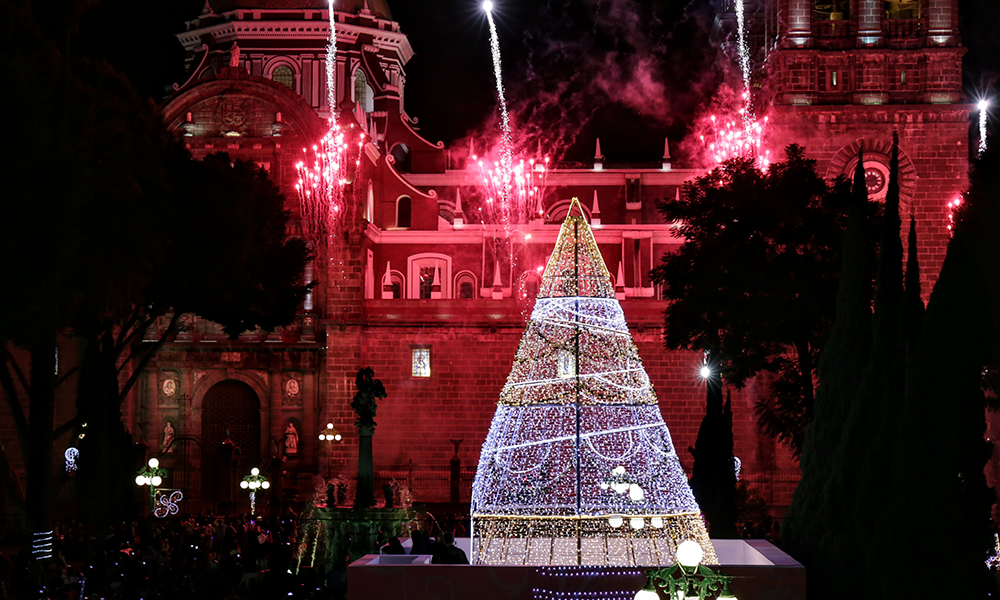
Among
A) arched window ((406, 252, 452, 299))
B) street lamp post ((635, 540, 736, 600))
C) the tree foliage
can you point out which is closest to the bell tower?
the tree foliage

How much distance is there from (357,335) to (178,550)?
1864cm

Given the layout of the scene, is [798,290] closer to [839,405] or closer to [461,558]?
[839,405]

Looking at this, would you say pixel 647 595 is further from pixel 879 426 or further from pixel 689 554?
pixel 879 426

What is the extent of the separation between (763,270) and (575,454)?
12.5 metres

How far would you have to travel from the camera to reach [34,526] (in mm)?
18828

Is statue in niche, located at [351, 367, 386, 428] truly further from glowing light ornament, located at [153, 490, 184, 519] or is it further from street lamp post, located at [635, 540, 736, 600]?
glowing light ornament, located at [153, 490, 184, 519]

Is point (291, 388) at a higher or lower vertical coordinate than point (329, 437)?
higher

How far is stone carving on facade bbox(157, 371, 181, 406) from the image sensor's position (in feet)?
133

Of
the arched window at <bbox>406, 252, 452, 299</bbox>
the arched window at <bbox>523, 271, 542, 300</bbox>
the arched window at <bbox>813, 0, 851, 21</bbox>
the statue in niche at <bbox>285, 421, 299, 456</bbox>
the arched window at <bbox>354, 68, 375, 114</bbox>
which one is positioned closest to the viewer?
the arched window at <bbox>813, 0, 851, 21</bbox>

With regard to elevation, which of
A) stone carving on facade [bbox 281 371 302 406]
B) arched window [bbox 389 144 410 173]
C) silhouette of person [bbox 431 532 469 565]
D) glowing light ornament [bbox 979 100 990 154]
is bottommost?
silhouette of person [bbox 431 532 469 565]

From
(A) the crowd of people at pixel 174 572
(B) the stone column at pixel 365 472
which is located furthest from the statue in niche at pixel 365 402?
(A) the crowd of people at pixel 174 572

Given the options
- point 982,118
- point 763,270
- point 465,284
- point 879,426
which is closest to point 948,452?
point 879,426

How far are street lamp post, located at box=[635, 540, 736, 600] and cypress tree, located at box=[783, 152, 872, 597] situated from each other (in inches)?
155

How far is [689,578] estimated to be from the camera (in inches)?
500
